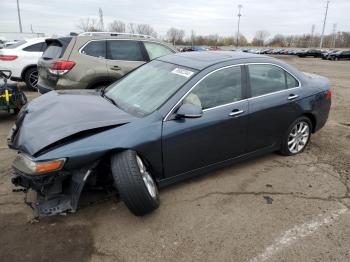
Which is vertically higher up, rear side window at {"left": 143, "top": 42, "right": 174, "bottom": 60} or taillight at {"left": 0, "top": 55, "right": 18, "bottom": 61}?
rear side window at {"left": 143, "top": 42, "right": 174, "bottom": 60}

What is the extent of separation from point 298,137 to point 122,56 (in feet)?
12.8

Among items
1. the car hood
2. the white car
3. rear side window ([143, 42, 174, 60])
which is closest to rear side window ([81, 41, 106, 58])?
rear side window ([143, 42, 174, 60])

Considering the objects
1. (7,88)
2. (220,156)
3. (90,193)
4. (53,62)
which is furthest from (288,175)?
(7,88)

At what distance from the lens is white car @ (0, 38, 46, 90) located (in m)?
9.39

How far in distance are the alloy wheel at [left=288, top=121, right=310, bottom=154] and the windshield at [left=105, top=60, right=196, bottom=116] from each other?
6.55 feet

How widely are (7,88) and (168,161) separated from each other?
4333 millimetres

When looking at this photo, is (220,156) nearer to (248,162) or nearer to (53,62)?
(248,162)

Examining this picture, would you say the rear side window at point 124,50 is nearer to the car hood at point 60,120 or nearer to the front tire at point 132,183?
the car hood at point 60,120

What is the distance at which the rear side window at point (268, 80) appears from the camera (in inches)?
159

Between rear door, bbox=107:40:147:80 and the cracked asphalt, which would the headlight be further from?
rear door, bbox=107:40:147:80

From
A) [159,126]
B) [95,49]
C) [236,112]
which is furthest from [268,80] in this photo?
[95,49]

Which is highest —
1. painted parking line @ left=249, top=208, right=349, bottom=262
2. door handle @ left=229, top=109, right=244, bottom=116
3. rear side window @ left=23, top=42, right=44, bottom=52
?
rear side window @ left=23, top=42, right=44, bottom=52

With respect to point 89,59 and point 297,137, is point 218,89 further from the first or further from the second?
point 89,59

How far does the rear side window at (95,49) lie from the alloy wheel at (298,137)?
3.94 m
